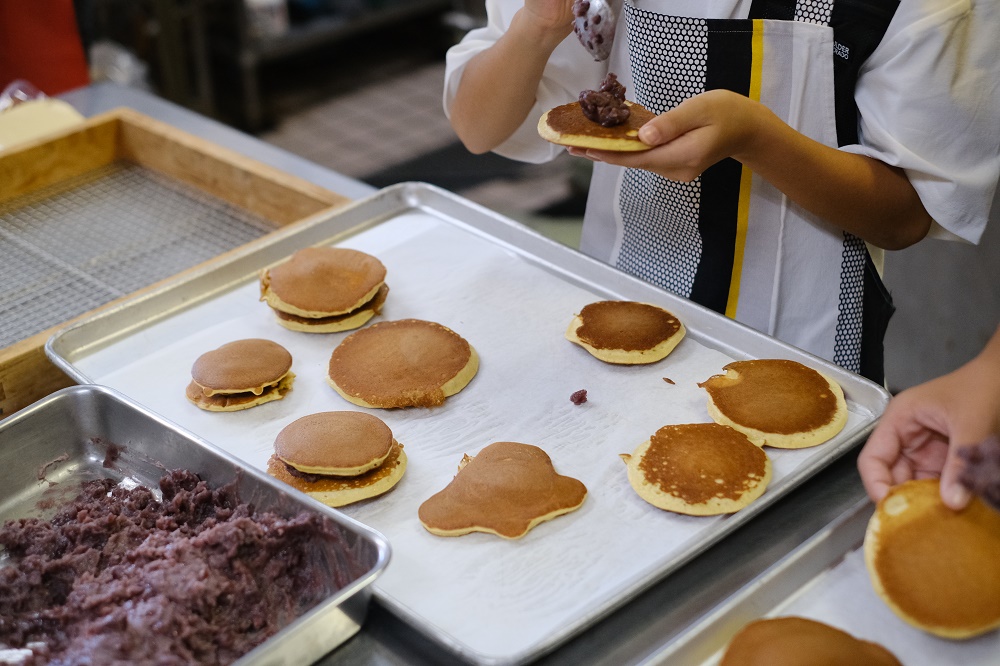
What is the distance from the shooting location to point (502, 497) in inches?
51.3

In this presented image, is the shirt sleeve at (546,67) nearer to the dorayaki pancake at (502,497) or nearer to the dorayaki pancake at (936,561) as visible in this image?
the dorayaki pancake at (502,497)

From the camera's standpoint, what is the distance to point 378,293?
5.85 ft

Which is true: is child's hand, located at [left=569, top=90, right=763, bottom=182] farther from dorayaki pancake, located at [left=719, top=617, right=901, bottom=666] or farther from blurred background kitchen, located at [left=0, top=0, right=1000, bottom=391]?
blurred background kitchen, located at [left=0, top=0, right=1000, bottom=391]

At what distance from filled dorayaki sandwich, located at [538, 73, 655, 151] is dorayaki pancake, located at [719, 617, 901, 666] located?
29.0 inches

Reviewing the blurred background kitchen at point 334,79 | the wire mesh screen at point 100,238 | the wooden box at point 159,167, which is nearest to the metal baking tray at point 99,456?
the wire mesh screen at point 100,238

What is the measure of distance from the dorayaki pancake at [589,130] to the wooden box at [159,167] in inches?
25.2

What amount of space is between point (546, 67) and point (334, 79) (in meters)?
4.45

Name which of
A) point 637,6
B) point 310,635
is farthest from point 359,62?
→ point 310,635

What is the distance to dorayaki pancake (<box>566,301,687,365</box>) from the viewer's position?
5.20ft

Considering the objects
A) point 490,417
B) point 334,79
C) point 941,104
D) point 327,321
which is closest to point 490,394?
point 490,417

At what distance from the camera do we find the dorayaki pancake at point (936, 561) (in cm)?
106

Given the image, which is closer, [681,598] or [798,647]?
[798,647]

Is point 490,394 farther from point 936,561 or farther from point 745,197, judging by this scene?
point 936,561

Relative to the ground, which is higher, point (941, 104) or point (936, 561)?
point (941, 104)
